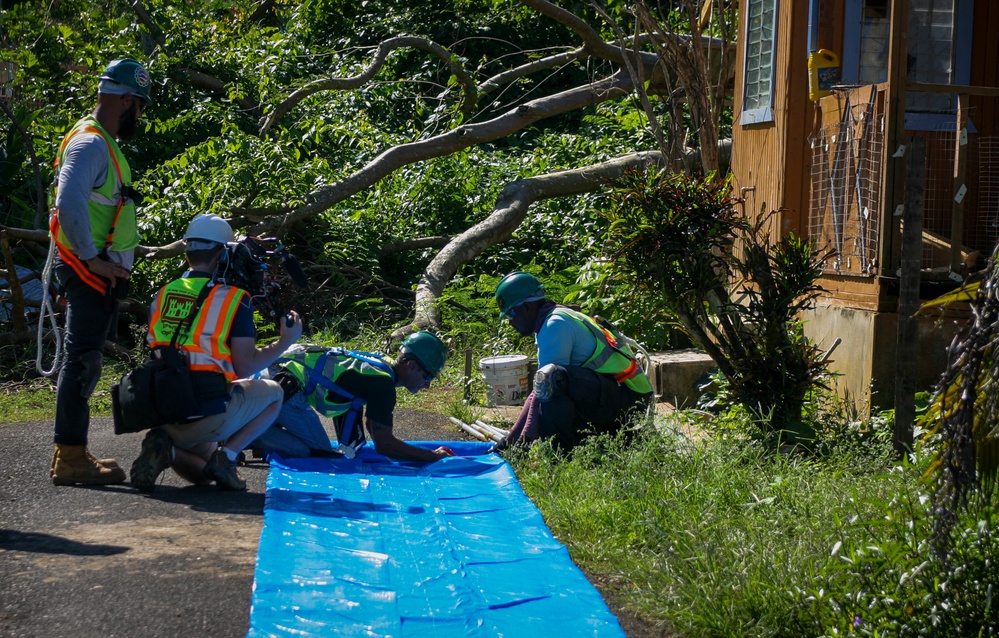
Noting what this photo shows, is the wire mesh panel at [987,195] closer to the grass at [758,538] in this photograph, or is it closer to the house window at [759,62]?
the house window at [759,62]

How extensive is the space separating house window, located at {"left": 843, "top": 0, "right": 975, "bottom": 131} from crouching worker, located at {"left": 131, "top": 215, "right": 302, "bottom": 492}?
5.32 metres

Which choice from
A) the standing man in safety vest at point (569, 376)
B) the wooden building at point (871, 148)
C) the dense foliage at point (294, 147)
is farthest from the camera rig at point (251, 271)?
the dense foliage at point (294, 147)

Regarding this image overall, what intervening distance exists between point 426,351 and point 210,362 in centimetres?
139

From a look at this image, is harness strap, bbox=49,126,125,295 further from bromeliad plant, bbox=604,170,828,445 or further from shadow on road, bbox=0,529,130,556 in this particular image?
bromeliad plant, bbox=604,170,828,445

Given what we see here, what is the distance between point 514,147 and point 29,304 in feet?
25.9

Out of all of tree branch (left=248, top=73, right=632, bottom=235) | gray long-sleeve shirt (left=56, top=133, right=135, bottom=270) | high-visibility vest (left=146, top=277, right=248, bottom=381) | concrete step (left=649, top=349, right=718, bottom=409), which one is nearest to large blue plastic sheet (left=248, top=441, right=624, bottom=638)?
high-visibility vest (left=146, top=277, right=248, bottom=381)

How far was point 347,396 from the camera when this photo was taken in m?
6.32

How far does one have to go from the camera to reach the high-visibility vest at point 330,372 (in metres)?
6.29

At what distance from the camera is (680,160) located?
32.0 ft

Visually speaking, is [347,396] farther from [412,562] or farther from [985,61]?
[985,61]

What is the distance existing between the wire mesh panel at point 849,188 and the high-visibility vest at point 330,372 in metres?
2.89

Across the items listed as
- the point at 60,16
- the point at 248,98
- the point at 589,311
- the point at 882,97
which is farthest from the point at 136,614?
the point at 60,16

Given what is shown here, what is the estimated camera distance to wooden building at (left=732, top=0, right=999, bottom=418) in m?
6.81

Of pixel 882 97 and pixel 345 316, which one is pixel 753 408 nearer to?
pixel 882 97
